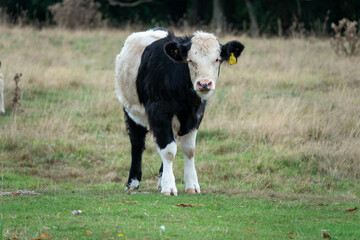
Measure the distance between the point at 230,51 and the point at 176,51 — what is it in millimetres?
907

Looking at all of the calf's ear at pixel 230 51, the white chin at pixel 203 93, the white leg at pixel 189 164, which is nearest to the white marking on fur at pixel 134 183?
the white leg at pixel 189 164

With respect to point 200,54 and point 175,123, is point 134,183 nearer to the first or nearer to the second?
point 175,123

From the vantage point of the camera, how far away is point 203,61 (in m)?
9.72

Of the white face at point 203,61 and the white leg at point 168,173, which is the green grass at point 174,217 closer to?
the white leg at point 168,173

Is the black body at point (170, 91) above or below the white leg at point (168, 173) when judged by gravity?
above

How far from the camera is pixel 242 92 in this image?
18234 mm

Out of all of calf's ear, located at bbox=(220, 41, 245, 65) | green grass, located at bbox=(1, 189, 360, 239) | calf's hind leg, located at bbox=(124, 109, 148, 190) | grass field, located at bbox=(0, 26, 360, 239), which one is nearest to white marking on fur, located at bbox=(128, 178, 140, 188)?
calf's hind leg, located at bbox=(124, 109, 148, 190)

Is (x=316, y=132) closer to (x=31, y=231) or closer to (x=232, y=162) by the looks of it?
(x=232, y=162)

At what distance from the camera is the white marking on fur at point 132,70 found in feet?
36.1

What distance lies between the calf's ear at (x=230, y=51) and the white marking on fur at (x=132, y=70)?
1.38 metres

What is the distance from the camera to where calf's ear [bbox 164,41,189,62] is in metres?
9.85

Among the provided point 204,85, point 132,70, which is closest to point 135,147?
point 132,70

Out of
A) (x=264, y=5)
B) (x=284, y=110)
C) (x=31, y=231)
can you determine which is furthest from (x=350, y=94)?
(x=264, y=5)

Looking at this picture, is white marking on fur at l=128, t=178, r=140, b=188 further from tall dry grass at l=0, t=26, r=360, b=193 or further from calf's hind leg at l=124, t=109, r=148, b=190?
tall dry grass at l=0, t=26, r=360, b=193
